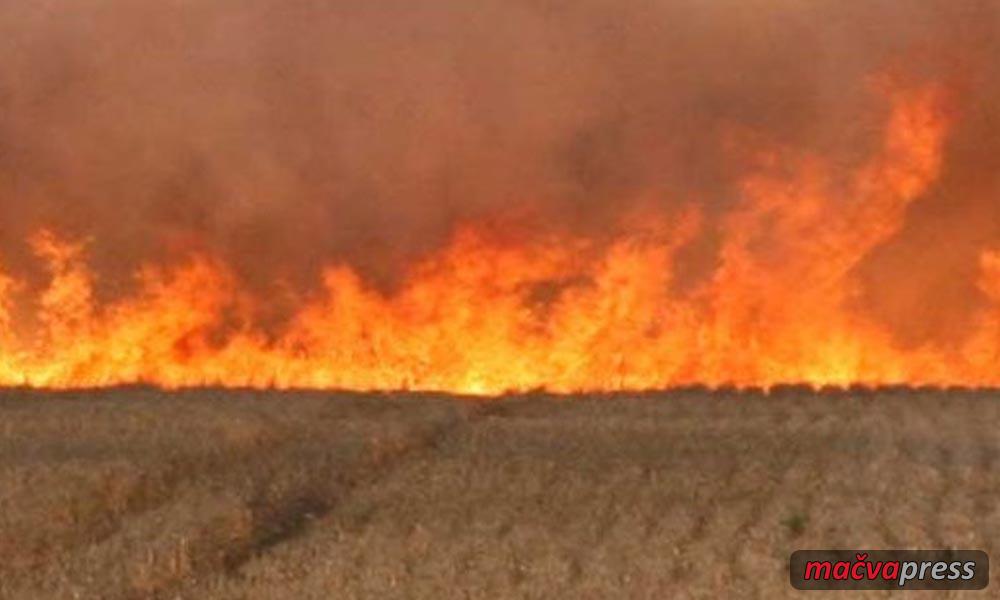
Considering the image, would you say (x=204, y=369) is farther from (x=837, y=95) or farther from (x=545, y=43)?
(x=837, y=95)

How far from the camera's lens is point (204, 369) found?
93.0 feet

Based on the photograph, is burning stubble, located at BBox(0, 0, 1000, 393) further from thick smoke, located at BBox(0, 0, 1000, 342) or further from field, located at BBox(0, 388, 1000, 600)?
field, located at BBox(0, 388, 1000, 600)

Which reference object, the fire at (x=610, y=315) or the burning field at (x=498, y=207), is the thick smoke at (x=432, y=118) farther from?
the fire at (x=610, y=315)

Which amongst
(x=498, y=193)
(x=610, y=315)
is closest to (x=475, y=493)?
(x=610, y=315)

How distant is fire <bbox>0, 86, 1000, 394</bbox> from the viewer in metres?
27.6

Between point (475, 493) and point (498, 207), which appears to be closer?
point (475, 493)

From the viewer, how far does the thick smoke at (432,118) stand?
28750 mm

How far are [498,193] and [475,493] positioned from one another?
13280 mm

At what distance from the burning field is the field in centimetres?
72

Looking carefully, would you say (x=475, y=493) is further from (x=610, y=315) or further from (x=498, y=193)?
(x=498, y=193)

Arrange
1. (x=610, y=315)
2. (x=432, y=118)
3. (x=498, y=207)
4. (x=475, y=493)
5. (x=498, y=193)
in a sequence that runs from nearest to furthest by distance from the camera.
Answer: (x=475, y=493), (x=610, y=315), (x=498, y=207), (x=498, y=193), (x=432, y=118)

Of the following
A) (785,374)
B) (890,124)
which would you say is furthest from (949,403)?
(890,124)

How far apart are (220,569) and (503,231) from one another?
1555cm

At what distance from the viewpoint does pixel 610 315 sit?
2814 cm
